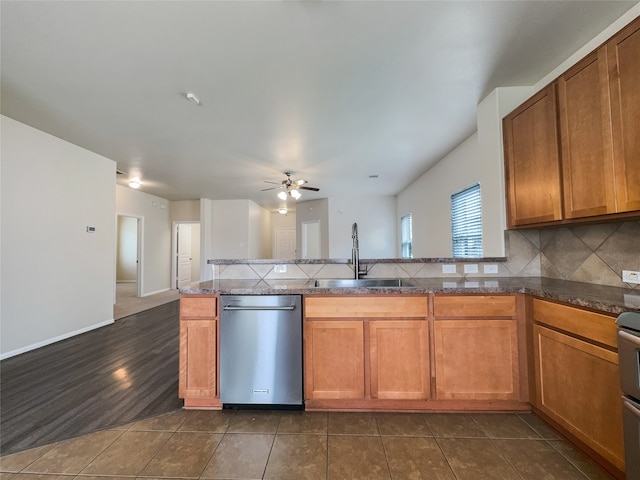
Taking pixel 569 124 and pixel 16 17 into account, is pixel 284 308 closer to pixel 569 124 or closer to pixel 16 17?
pixel 569 124

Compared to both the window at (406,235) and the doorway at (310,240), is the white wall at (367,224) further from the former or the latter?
the doorway at (310,240)

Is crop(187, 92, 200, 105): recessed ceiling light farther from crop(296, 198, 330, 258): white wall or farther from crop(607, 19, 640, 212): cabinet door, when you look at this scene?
crop(296, 198, 330, 258): white wall

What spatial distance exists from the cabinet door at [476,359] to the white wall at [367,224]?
5.66 metres

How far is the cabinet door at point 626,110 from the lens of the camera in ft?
4.32

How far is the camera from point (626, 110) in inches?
53.6

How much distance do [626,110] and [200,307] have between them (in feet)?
9.10

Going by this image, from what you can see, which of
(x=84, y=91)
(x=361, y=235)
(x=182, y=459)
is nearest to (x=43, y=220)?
(x=84, y=91)

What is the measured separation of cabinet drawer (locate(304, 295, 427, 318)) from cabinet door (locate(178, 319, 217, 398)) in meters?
0.74

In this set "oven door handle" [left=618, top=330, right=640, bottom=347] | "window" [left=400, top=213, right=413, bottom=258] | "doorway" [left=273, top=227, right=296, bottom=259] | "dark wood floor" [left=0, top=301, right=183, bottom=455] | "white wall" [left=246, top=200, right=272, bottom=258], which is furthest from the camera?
"doorway" [left=273, top=227, right=296, bottom=259]

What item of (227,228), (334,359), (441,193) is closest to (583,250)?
(334,359)

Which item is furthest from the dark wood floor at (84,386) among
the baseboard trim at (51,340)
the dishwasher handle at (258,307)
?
the dishwasher handle at (258,307)

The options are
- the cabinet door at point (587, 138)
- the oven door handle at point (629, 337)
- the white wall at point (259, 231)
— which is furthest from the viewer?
the white wall at point (259, 231)

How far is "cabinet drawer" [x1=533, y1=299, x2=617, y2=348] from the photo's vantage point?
1276 mm

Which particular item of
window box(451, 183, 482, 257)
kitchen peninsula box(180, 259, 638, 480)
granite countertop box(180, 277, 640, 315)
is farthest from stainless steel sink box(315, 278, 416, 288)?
window box(451, 183, 482, 257)
